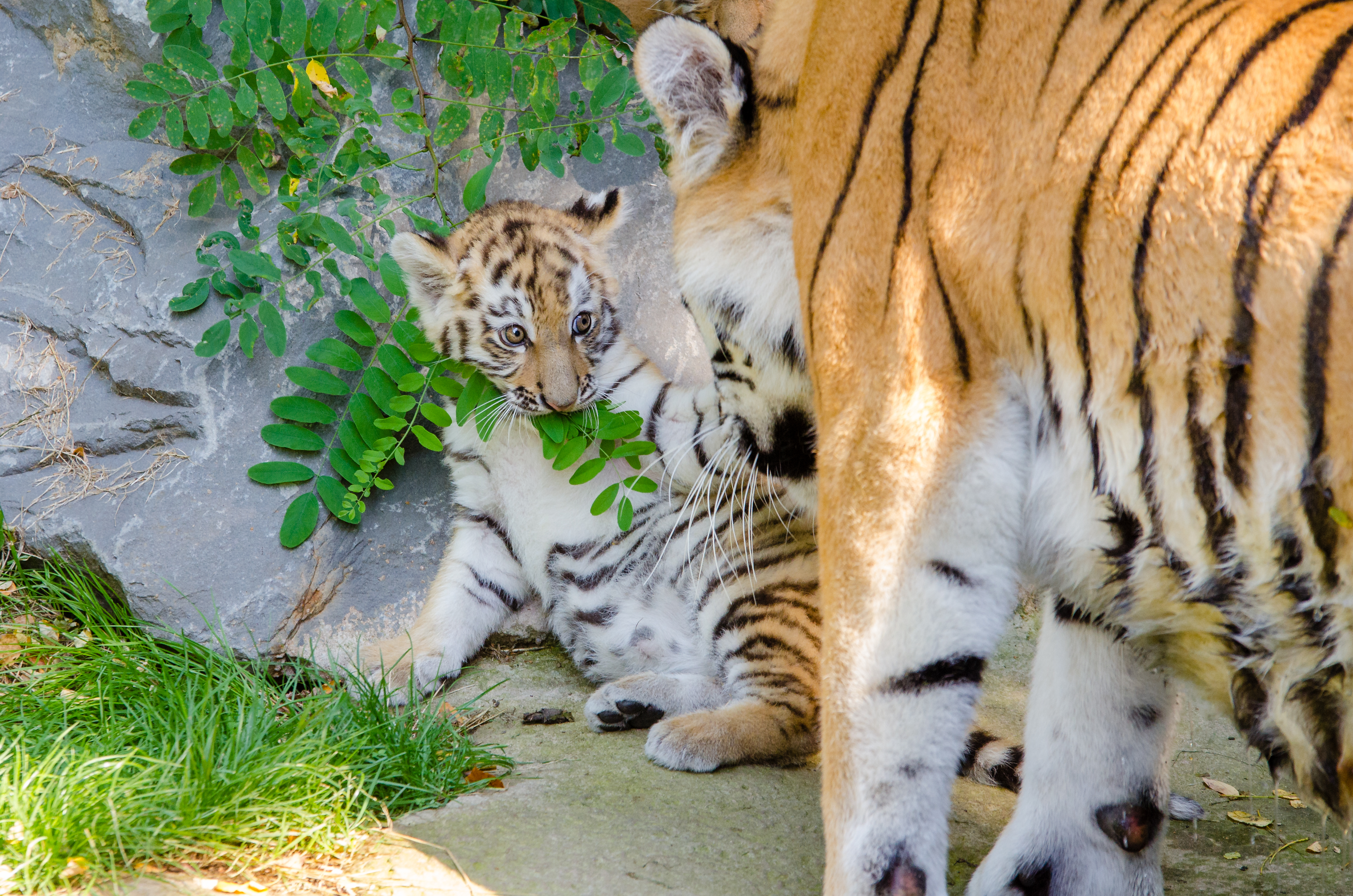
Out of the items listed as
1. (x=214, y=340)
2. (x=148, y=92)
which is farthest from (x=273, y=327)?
(x=148, y=92)

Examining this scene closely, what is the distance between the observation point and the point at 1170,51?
159 centimetres

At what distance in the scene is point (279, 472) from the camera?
332 cm

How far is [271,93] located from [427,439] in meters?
1.13

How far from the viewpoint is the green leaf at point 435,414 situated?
3.33 meters

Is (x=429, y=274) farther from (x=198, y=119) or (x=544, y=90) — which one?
(x=198, y=119)

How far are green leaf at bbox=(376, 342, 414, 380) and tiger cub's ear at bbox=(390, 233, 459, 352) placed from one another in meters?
0.12

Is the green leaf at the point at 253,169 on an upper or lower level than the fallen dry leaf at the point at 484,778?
upper

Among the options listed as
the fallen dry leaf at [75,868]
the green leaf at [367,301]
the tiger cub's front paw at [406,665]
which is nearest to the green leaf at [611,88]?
the green leaf at [367,301]

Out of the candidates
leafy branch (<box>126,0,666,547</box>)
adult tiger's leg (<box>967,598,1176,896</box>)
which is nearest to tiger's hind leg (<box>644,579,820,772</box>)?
leafy branch (<box>126,0,666,547</box>)

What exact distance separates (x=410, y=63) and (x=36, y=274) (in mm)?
1411

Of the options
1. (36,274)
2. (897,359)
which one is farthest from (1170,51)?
(36,274)

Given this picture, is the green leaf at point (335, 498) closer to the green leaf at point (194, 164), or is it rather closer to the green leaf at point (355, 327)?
the green leaf at point (355, 327)

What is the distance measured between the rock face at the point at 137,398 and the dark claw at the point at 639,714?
0.97 metres

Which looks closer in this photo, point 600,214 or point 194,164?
point 194,164
